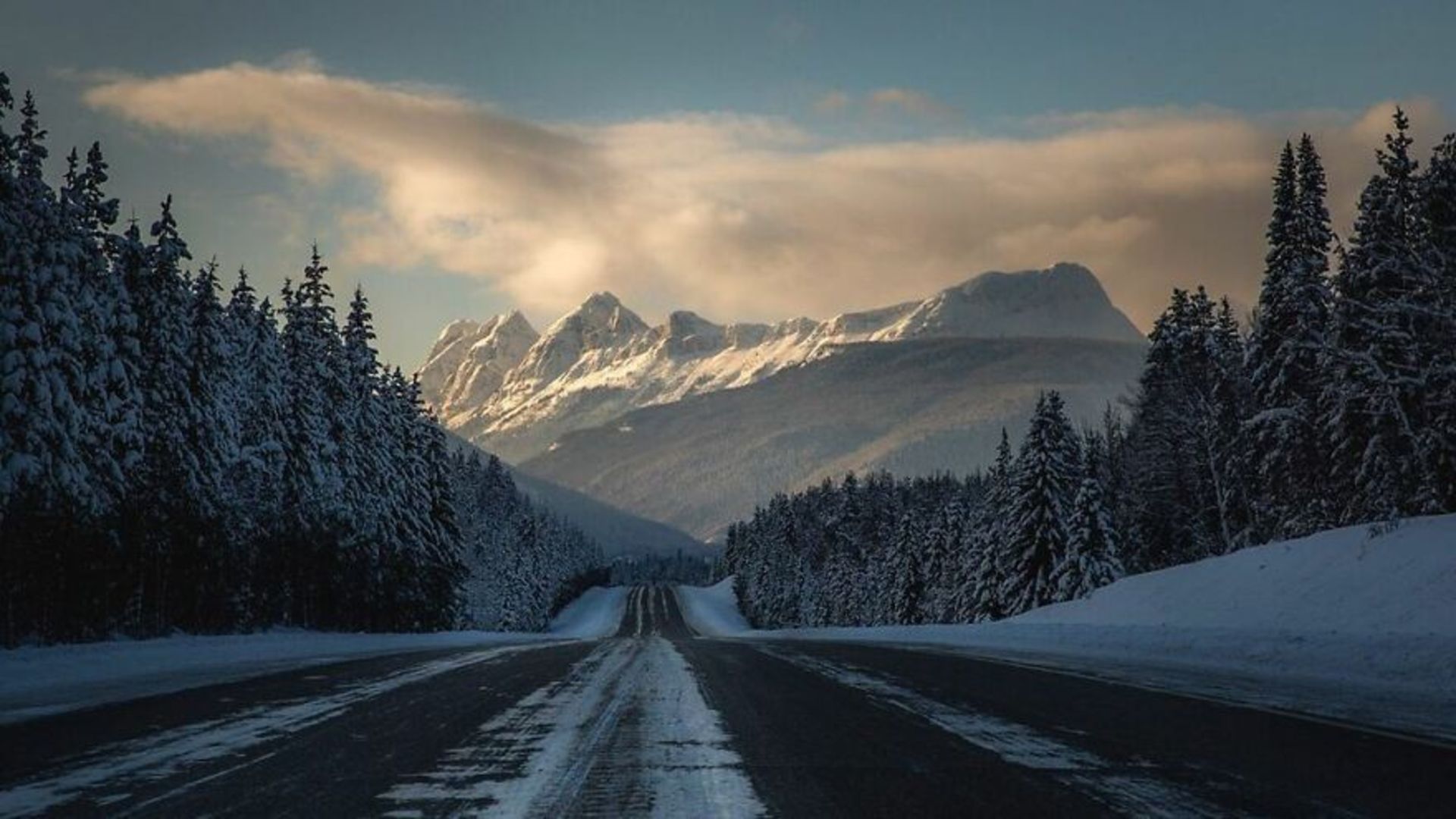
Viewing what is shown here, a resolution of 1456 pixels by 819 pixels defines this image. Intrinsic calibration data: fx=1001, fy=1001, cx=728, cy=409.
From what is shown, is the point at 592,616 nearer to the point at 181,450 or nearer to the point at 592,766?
the point at 181,450

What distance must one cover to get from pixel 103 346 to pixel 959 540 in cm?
6087

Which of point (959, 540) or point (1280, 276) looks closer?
point (1280, 276)

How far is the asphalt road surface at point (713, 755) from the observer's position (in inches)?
205

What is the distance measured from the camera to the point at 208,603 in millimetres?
37062

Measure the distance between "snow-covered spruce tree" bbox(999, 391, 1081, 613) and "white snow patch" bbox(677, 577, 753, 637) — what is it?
156 feet

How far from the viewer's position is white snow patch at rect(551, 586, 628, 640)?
110688 mm

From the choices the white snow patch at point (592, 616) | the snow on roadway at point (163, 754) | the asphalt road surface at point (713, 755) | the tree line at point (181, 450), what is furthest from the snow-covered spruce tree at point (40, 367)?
the white snow patch at point (592, 616)

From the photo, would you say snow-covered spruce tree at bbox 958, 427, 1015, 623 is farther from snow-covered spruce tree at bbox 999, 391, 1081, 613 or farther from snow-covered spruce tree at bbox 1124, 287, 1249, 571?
snow-covered spruce tree at bbox 1124, 287, 1249, 571

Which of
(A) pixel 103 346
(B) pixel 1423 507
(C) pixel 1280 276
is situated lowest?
(B) pixel 1423 507

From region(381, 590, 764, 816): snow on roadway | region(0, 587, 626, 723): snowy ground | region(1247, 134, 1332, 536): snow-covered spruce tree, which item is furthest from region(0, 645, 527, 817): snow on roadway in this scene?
region(1247, 134, 1332, 536): snow-covered spruce tree

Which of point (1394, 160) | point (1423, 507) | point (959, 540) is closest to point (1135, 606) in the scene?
point (1423, 507)

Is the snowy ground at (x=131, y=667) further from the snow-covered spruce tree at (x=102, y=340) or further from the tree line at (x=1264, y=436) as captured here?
the tree line at (x=1264, y=436)

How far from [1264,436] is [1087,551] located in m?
10.5

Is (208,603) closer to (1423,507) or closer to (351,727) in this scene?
(351,727)
